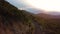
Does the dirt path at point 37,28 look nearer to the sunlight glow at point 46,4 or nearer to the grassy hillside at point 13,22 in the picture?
the grassy hillside at point 13,22

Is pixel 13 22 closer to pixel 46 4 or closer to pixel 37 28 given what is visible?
pixel 37 28

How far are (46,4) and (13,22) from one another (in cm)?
30

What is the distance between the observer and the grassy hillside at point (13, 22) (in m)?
0.44

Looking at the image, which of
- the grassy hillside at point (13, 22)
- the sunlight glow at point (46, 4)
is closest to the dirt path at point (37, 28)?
the grassy hillside at point (13, 22)

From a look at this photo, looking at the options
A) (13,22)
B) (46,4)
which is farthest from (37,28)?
(46,4)

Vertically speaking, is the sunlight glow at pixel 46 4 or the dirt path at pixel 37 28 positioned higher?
the sunlight glow at pixel 46 4

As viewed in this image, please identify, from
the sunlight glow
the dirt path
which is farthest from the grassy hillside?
the sunlight glow

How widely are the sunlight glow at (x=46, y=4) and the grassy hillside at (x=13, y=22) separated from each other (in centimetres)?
21

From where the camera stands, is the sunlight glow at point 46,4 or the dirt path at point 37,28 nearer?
the dirt path at point 37,28

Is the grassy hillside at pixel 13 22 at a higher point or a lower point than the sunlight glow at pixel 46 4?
lower

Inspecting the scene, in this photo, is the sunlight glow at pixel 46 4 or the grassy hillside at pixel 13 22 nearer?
the grassy hillside at pixel 13 22

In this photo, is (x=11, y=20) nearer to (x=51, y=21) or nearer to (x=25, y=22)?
(x=25, y=22)

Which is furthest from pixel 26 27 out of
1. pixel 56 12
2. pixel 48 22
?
pixel 56 12

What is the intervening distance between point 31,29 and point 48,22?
121mm
